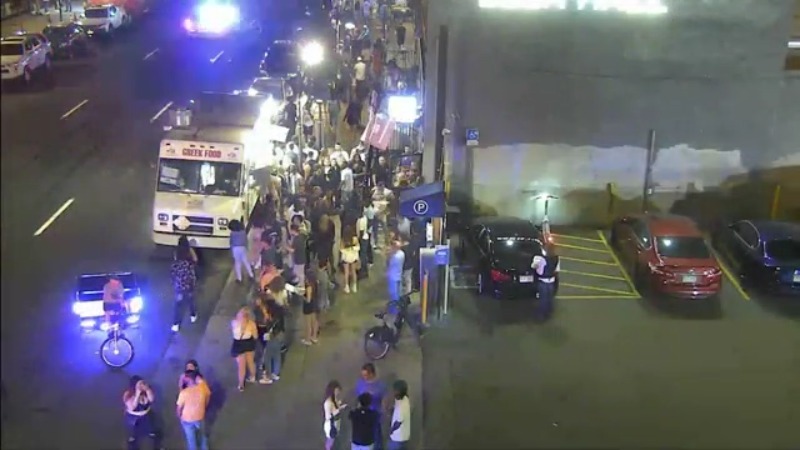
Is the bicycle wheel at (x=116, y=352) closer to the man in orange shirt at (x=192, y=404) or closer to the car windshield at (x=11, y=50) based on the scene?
the man in orange shirt at (x=192, y=404)

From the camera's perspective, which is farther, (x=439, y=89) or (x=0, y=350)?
(x=439, y=89)

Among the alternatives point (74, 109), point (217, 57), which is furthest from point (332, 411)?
point (217, 57)

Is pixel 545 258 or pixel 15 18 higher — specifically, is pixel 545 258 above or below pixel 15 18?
below

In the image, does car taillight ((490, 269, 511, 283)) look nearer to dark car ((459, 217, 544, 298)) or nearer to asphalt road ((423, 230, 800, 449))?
dark car ((459, 217, 544, 298))

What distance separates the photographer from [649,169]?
70.3ft

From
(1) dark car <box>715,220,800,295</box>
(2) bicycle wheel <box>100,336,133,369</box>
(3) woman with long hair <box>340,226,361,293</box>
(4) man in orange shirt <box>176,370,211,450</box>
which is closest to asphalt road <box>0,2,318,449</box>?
(2) bicycle wheel <box>100,336,133,369</box>

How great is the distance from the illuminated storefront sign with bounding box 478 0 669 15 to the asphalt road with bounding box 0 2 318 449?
6.56 metres

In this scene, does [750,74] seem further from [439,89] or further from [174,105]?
[174,105]

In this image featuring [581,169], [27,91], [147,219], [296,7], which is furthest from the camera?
[296,7]

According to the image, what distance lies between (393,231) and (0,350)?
12.3m

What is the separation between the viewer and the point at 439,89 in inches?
809

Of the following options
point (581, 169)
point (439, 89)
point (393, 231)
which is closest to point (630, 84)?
point (581, 169)

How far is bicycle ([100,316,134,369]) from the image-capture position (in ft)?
47.1

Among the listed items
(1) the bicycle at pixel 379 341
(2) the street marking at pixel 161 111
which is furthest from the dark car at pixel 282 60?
(1) the bicycle at pixel 379 341
